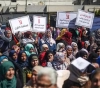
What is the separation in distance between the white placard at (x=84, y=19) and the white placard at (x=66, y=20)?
0.51 feet

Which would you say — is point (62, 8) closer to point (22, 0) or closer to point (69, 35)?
point (22, 0)

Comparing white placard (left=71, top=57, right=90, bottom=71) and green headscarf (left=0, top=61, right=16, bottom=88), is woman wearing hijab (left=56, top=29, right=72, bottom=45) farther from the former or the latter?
white placard (left=71, top=57, right=90, bottom=71)

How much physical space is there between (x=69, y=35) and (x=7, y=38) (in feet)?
6.82

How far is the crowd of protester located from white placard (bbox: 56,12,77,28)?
0.31 metres

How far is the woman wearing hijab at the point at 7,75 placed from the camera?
5.81 metres

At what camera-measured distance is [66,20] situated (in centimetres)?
1293

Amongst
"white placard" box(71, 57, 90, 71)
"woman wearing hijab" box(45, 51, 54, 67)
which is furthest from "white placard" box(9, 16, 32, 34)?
"white placard" box(71, 57, 90, 71)

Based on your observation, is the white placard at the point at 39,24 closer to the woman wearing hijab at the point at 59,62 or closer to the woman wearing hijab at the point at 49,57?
the woman wearing hijab at the point at 49,57

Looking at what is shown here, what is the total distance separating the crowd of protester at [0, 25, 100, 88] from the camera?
4.73m

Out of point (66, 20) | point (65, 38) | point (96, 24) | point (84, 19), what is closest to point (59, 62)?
point (65, 38)

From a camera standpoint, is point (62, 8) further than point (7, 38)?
Yes

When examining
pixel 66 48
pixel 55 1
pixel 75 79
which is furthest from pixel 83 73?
pixel 55 1

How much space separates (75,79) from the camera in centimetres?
502

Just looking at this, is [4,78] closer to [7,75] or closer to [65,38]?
[7,75]
